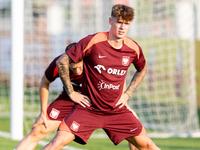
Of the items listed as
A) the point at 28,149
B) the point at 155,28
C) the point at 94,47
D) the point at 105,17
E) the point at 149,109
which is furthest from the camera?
the point at 149,109

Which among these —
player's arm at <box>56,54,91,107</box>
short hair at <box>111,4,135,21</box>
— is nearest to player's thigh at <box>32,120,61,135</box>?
player's arm at <box>56,54,91,107</box>

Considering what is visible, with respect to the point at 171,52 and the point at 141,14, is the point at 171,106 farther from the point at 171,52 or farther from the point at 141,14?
the point at 141,14

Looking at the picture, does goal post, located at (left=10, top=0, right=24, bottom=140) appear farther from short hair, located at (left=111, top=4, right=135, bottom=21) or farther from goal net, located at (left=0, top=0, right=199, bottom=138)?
short hair, located at (left=111, top=4, right=135, bottom=21)

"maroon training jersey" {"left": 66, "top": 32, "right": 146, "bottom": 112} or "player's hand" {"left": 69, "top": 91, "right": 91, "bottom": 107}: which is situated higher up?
"maroon training jersey" {"left": 66, "top": 32, "right": 146, "bottom": 112}

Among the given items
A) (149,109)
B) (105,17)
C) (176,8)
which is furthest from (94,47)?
(149,109)

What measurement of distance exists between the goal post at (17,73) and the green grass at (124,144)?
0.31 m

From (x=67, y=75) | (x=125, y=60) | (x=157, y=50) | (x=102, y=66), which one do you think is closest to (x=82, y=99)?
(x=67, y=75)

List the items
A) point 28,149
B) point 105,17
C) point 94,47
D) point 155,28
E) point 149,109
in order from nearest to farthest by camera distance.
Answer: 1. point 94,47
2. point 28,149
3. point 105,17
4. point 155,28
5. point 149,109

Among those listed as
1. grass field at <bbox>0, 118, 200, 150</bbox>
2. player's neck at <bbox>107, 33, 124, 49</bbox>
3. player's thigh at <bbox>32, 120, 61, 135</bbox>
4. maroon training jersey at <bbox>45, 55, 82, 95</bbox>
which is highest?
player's neck at <bbox>107, 33, 124, 49</bbox>

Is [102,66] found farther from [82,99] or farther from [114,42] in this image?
[82,99]

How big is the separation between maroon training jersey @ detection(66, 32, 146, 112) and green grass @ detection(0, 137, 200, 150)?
8.37 feet

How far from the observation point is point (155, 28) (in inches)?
Answer: 392

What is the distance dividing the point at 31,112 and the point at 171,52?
4.66 metres

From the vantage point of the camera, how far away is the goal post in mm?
6754
